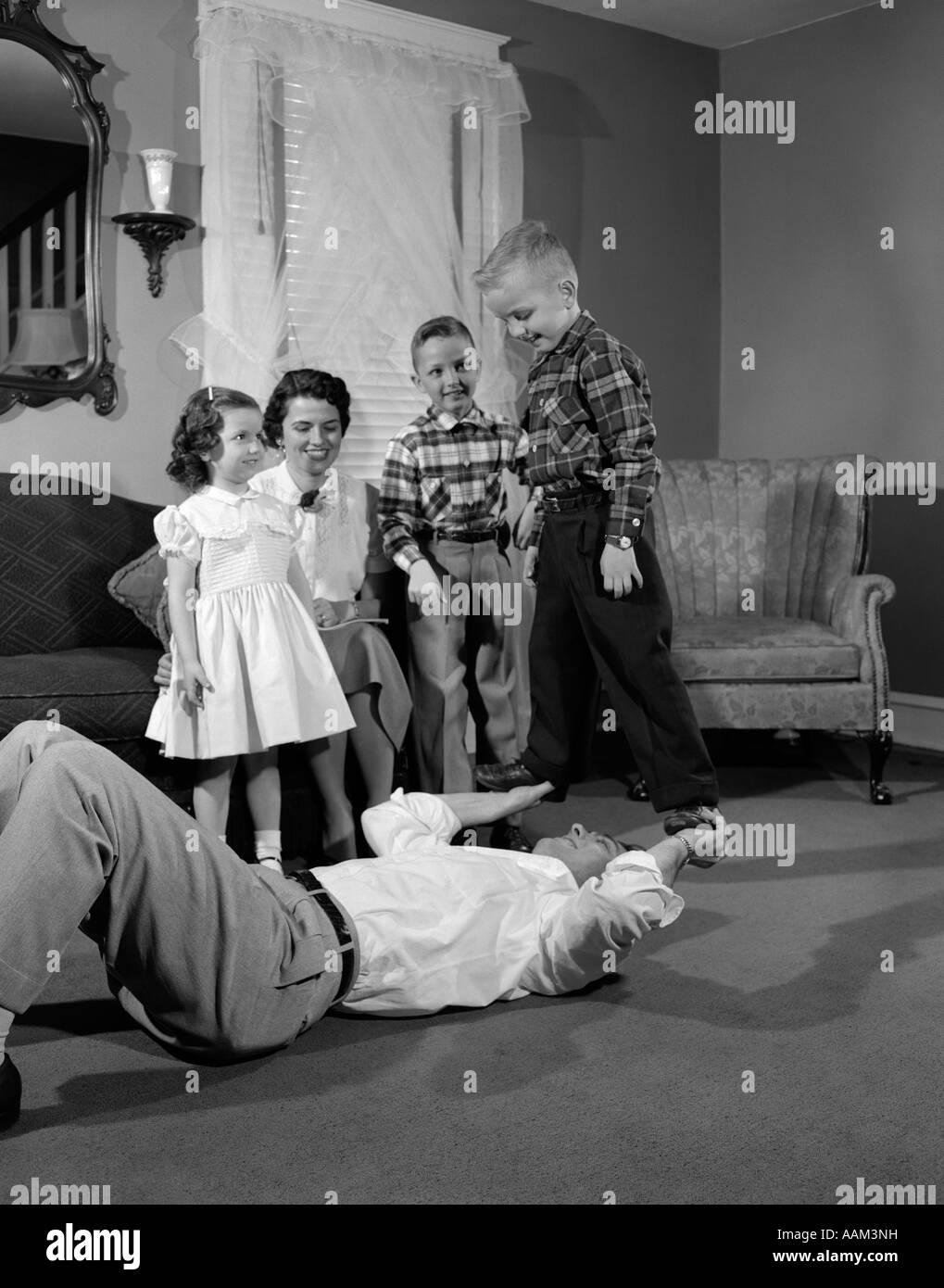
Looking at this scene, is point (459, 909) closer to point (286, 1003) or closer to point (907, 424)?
point (286, 1003)

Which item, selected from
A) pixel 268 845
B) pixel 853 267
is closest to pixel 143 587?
pixel 268 845

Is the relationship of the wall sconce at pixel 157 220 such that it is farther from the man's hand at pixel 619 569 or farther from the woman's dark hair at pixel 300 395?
the man's hand at pixel 619 569

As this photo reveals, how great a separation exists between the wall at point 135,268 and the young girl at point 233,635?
2.98ft

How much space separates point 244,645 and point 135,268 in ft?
5.00

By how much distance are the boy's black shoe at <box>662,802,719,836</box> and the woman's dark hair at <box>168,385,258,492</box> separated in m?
1.30

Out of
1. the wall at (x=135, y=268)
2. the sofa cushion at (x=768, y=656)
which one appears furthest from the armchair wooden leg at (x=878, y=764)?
the wall at (x=135, y=268)

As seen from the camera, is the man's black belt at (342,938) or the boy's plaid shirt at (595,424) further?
Answer: the boy's plaid shirt at (595,424)

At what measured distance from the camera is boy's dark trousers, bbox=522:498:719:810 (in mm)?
2674

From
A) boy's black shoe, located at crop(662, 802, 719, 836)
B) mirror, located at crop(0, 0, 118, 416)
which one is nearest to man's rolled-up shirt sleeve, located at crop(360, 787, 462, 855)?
boy's black shoe, located at crop(662, 802, 719, 836)

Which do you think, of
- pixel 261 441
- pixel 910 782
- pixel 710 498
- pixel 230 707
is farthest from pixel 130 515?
pixel 910 782

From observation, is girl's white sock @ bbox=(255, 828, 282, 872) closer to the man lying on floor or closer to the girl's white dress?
the girl's white dress

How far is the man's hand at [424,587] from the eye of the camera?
3.13 meters

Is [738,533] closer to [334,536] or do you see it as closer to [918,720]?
[918,720]

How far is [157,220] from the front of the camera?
375 cm
